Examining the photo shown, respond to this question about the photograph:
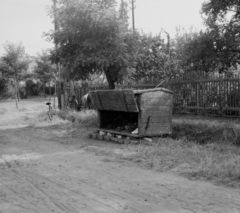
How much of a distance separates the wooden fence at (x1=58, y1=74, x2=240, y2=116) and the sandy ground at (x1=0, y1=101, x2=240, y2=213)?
556 centimetres

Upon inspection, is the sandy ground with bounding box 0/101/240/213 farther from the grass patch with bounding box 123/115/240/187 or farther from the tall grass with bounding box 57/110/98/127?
the tall grass with bounding box 57/110/98/127

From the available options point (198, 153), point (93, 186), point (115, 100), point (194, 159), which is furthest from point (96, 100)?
point (93, 186)

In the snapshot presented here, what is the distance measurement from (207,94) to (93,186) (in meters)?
9.37

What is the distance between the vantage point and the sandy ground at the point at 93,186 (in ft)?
15.0

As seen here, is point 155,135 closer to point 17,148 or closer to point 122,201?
point 17,148

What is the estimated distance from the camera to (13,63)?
40.1m

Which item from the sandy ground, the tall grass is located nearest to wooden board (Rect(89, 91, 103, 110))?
the tall grass

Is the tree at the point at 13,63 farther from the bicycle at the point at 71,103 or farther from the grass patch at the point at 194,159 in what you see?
the grass patch at the point at 194,159

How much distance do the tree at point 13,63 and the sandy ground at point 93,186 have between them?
32.6 m

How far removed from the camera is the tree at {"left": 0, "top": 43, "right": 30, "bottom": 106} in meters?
40.1

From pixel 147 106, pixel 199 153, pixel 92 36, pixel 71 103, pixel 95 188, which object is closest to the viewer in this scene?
pixel 95 188

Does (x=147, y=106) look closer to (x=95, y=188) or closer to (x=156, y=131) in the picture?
(x=156, y=131)

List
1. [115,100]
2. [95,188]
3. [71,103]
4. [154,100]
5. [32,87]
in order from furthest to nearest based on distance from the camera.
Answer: [32,87] < [71,103] < [115,100] < [154,100] < [95,188]

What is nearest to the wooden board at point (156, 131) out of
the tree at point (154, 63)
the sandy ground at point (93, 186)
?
the sandy ground at point (93, 186)
